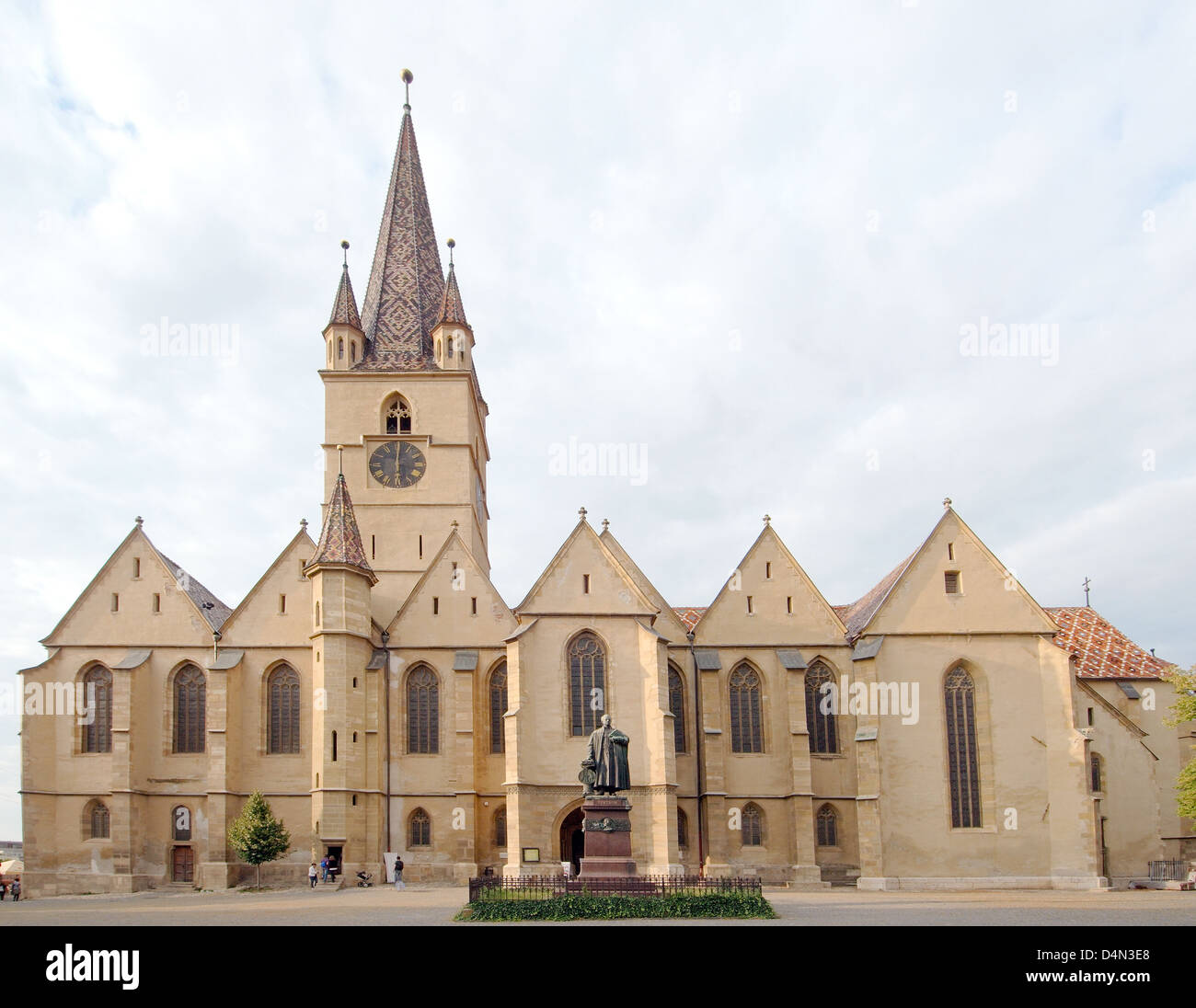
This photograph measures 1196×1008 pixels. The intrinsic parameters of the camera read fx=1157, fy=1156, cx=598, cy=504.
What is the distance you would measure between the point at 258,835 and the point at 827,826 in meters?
22.3

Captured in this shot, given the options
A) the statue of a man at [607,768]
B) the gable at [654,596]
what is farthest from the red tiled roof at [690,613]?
the statue of a man at [607,768]

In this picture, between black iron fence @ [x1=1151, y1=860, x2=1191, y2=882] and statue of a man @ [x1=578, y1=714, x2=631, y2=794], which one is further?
black iron fence @ [x1=1151, y1=860, x2=1191, y2=882]

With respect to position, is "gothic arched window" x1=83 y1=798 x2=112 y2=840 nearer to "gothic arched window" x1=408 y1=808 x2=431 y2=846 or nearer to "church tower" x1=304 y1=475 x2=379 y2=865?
"church tower" x1=304 y1=475 x2=379 y2=865

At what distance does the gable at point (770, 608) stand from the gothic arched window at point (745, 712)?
150 centimetres

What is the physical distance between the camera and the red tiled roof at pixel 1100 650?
54.7 metres

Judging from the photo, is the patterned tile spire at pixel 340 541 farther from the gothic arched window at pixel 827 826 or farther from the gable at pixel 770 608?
the gothic arched window at pixel 827 826

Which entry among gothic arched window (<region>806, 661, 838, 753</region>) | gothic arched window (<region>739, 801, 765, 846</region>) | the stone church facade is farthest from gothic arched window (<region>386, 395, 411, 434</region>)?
gothic arched window (<region>739, 801, 765, 846</region>)

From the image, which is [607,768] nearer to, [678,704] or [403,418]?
[678,704]

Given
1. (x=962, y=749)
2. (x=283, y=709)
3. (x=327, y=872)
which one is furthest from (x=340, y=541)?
(x=962, y=749)

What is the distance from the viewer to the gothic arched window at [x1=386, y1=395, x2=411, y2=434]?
5691 centimetres

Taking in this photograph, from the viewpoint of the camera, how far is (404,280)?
60219 millimetres

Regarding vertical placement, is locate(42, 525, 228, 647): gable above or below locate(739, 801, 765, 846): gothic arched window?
above

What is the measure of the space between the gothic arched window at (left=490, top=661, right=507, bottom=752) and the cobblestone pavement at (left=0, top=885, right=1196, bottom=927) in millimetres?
6367
